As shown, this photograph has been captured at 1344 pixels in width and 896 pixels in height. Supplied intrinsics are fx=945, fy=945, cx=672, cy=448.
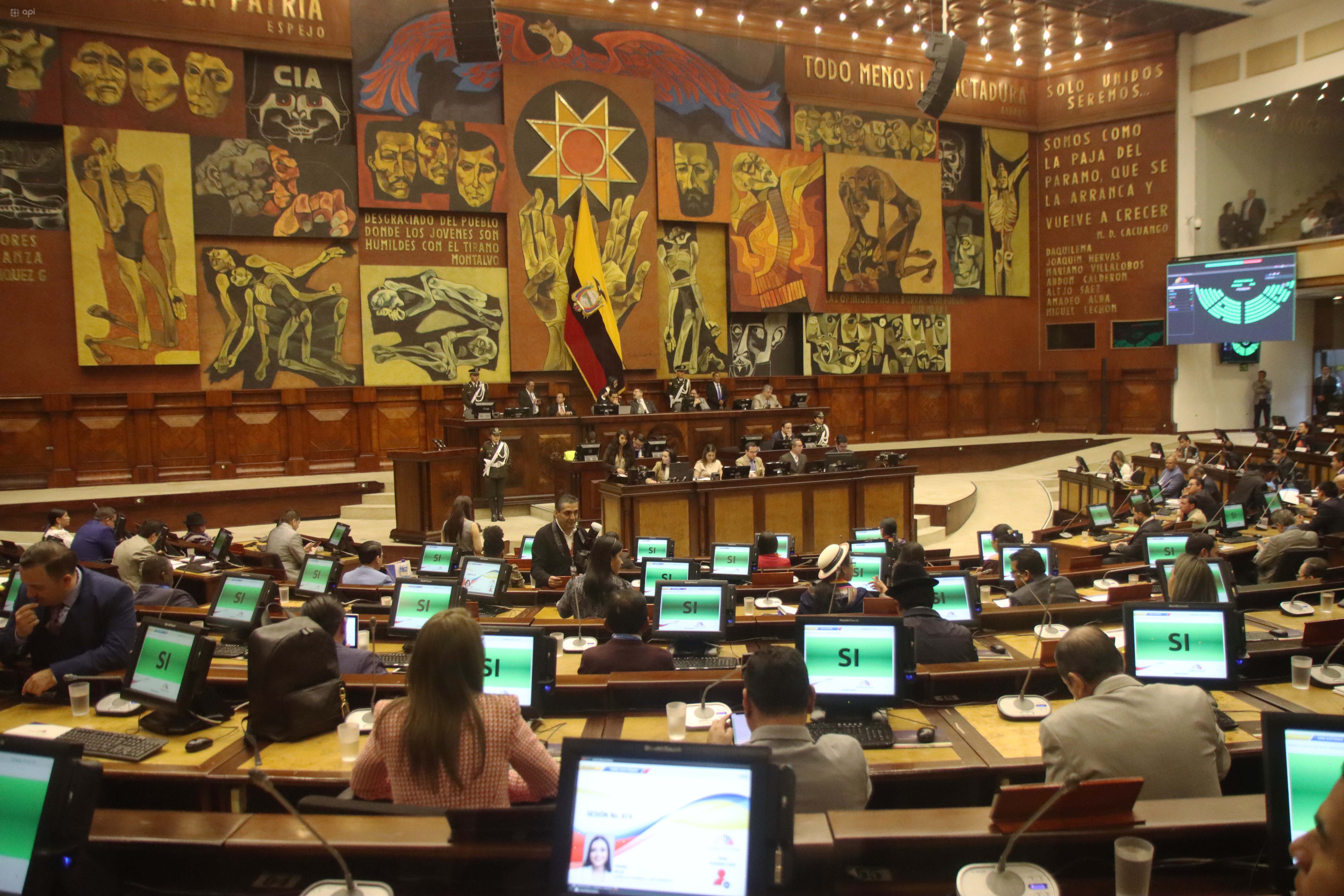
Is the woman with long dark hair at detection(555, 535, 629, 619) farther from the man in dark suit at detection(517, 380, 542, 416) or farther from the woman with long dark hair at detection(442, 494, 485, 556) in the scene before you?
the man in dark suit at detection(517, 380, 542, 416)

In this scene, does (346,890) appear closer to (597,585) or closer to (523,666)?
(523,666)

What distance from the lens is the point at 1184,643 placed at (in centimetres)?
393

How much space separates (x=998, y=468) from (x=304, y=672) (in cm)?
1613

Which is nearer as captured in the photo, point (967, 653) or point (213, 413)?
point (967, 653)

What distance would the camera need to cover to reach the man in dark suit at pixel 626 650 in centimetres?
428

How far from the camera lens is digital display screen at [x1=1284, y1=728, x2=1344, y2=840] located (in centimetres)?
218

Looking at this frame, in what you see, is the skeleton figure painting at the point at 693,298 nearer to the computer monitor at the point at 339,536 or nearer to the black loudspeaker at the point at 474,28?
the black loudspeaker at the point at 474,28

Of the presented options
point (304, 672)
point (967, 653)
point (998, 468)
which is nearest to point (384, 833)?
point (304, 672)

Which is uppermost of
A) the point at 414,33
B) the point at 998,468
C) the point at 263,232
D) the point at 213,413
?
the point at 414,33

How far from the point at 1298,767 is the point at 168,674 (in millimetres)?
3706

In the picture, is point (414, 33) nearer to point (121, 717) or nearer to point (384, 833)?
point (121, 717)

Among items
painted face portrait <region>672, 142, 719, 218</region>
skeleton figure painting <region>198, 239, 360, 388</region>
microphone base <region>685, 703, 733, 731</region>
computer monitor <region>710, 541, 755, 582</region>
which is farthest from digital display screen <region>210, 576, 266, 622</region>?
painted face portrait <region>672, 142, 719, 218</region>

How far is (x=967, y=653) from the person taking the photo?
4.41m

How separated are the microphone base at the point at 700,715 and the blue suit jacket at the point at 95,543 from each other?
678cm
